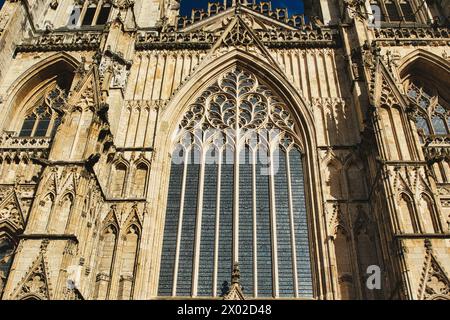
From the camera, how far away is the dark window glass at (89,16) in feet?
77.8

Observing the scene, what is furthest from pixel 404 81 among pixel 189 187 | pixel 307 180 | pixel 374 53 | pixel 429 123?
pixel 189 187

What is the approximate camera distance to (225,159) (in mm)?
15898

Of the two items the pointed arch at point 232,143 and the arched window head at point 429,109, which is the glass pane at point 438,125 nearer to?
the arched window head at point 429,109

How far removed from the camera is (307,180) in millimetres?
14891

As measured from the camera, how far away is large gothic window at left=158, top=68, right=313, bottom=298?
43.2 ft

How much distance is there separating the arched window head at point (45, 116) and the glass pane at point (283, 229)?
8420 mm

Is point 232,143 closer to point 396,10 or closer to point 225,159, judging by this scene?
point 225,159

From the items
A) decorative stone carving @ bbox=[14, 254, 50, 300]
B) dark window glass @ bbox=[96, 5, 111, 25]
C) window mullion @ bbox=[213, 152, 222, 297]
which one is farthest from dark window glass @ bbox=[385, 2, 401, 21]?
decorative stone carving @ bbox=[14, 254, 50, 300]

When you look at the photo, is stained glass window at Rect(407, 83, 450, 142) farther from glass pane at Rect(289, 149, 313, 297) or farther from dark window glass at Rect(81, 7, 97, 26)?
dark window glass at Rect(81, 7, 97, 26)

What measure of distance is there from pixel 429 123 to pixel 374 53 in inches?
Answer: 143

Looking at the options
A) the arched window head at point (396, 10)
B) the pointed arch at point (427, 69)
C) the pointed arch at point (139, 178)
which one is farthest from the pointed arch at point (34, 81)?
the arched window head at point (396, 10)

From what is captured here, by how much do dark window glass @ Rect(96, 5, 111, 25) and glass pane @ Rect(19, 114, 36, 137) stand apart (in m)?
A: 7.71

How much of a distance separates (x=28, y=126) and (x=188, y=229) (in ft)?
26.7

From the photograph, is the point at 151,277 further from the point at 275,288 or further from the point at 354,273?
the point at 354,273
